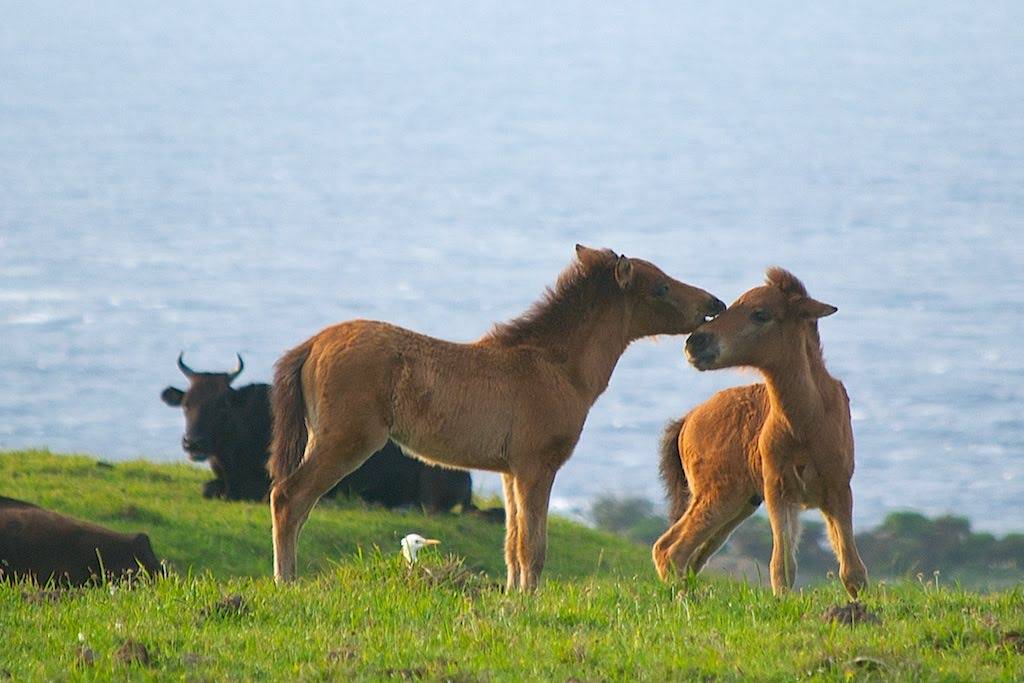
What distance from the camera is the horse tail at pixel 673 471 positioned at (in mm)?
12961

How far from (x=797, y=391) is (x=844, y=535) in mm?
922

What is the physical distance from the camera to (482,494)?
2103 centimetres

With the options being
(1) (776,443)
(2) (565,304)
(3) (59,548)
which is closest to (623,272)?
(2) (565,304)

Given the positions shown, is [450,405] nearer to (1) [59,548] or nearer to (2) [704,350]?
(2) [704,350]

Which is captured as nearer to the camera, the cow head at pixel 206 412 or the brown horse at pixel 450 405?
the brown horse at pixel 450 405

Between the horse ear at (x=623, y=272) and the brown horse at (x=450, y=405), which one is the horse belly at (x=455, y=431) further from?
the horse ear at (x=623, y=272)

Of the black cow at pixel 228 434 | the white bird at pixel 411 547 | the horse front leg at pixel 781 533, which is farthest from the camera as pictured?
the black cow at pixel 228 434

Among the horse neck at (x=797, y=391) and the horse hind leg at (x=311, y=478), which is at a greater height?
the horse neck at (x=797, y=391)

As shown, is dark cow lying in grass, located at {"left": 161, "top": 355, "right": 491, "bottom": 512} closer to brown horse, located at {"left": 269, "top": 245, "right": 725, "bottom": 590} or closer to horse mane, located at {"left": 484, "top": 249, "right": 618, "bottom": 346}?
horse mane, located at {"left": 484, "top": 249, "right": 618, "bottom": 346}

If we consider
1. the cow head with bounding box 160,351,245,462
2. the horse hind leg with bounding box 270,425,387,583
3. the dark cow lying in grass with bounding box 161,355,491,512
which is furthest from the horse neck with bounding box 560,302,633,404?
the cow head with bounding box 160,351,245,462

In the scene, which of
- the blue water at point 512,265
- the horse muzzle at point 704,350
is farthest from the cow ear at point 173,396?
the horse muzzle at point 704,350

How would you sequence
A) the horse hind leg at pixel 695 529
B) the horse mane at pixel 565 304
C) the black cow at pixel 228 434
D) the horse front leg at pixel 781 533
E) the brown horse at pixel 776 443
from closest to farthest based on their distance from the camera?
the horse front leg at pixel 781 533 → the brown horse at pixel 776 443 → the horse hind leg at pixel 695 529 → the horse mane at pixel 565 304 → the black cow at pixel 228 434

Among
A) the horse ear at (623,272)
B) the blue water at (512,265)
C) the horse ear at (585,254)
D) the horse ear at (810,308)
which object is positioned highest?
the horse ear at (585,254)

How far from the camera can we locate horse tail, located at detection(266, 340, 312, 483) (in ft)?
37.9
